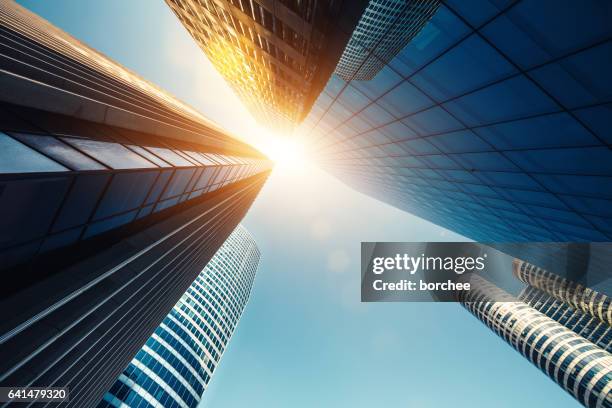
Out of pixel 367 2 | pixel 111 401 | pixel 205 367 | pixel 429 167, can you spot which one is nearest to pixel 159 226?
pixel 367 2

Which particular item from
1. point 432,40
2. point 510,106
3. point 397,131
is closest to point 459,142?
point 397,131

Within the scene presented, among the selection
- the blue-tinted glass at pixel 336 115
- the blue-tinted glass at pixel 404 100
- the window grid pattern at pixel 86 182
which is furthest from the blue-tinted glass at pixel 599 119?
the blue-tinted glass at pixel 336 115

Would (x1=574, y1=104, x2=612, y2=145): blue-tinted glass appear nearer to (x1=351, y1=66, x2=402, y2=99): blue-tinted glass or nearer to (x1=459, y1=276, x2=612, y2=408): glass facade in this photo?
(x1=351, y1=66, x2=402, y2=99): blue-tinted glass

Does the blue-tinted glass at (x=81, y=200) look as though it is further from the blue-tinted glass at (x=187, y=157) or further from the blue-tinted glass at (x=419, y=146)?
the blue-tinted glass at (x=419, y=146)

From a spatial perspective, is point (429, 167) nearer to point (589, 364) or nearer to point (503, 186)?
point (503, 186)

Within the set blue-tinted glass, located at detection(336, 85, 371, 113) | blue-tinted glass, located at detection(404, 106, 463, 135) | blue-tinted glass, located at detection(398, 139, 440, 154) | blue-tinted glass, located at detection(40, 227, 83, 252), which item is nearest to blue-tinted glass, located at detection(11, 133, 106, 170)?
blue-tinted glass, located at detection(40, 227, 83, 252)

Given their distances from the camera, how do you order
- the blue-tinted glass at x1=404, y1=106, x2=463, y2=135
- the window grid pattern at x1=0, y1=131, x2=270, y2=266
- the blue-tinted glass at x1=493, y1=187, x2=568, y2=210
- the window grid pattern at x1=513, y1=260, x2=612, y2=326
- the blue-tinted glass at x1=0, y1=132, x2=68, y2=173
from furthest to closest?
the window grid pattern at x1=513, y1=260, x2=612, y2=326
the blue-tinted glass at x1=493, y1=187, x2=568, y2=210
the blue-tinted glass at x1=404, y1=106, x2=463, y2=135
the window grid pattern at x1=0, y1=131, x2=270, y2=266
the blue-tinted glass at x1=0, y1=132, x2=68, y2=173
